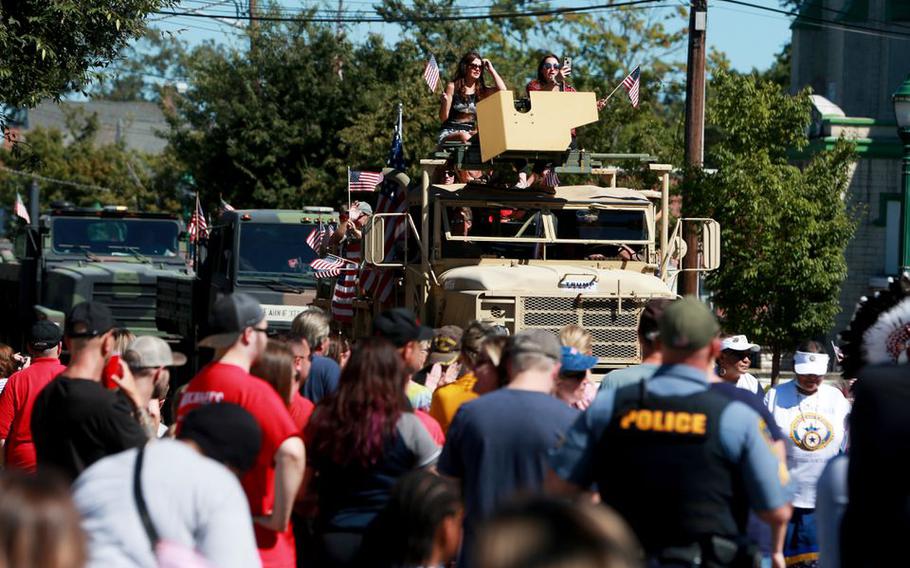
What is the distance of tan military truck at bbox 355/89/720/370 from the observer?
12125 millimetres

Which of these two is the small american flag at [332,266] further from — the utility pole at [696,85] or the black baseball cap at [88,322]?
the black baseball cap at [88,322]

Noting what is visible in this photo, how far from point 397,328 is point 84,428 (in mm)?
1611

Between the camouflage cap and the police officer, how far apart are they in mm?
112

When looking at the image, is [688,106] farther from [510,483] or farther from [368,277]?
[510,483]

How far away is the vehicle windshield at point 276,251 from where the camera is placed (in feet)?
60.8

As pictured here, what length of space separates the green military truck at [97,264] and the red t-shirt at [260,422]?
576 inches

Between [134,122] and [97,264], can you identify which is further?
[134,122]

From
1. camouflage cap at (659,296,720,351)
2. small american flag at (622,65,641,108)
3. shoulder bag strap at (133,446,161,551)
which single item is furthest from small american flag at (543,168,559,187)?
shoulder bag strap at (133,446,161,551)

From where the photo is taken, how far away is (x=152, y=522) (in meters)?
4.00

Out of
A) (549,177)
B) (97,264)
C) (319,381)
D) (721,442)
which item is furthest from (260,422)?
(97,264)

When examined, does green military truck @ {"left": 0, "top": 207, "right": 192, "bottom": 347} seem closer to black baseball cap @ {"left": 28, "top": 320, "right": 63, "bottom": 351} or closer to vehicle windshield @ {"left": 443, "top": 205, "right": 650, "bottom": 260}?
vehicle windshield @ {"left": 443, "top": 205, "right": 650, "bottom": 260}

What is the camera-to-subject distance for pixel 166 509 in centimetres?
401

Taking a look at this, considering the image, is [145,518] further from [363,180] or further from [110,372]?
[363,180]

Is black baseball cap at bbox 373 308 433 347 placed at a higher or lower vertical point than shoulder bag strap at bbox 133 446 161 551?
higher
